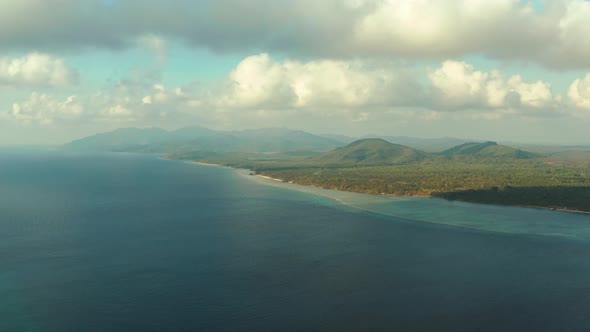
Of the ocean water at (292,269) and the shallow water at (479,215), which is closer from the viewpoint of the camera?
the ocean water at (292,269)

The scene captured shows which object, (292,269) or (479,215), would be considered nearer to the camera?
(292,269)

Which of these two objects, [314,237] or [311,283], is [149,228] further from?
[311,283]

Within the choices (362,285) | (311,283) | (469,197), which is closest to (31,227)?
(311,283)

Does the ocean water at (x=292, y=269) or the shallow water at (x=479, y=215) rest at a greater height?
the shallow water at (x=479, y=215)

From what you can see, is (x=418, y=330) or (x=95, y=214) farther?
(x=95, y=214)

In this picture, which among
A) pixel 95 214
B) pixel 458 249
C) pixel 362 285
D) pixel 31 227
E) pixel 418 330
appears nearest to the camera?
pixel 418 330

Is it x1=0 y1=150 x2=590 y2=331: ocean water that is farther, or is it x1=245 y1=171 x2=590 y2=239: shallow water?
x1=245 y1=171 x2=590 y2=239: shallow water

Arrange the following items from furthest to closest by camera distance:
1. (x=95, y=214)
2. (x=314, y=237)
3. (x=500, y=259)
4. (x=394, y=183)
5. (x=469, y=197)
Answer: (x=394, y=183) → (x=469, y=197) → (x=95, y=214) → (x=314, y=237) → (x=500, y=259)

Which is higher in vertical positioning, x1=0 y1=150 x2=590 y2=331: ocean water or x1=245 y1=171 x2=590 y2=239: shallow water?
x1=245 y1=171 x2=590 y2=239: shallow water
